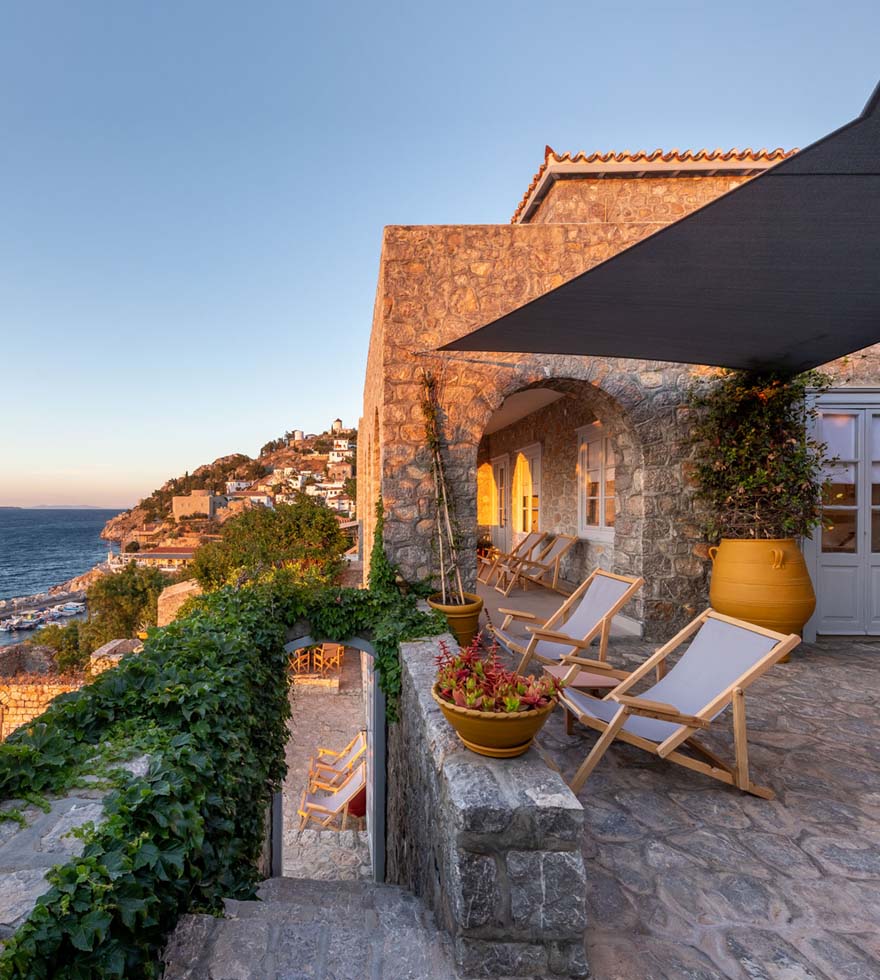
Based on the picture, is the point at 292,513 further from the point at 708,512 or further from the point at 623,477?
the point at 708,512

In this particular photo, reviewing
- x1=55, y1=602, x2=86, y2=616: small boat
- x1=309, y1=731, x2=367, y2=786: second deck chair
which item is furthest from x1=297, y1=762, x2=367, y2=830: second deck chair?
x1=55, y1=602, x2=86, y2=616: small boat

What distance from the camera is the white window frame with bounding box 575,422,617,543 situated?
5.92 m

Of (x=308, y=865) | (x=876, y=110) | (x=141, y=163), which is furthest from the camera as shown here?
(x=141, y=163)

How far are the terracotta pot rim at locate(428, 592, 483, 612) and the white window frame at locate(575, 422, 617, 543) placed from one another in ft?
7.26

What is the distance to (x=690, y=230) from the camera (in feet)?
6.56

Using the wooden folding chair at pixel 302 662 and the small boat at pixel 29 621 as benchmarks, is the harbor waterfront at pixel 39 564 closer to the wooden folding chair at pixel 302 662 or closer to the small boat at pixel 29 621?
the small boat at pixel 29 621

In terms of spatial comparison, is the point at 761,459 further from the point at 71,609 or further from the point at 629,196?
the point at 71,609

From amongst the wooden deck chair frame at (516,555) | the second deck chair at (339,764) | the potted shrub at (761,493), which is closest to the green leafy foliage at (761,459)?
the potted shrub at (761,493)

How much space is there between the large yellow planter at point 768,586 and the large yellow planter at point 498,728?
3103 millimetres

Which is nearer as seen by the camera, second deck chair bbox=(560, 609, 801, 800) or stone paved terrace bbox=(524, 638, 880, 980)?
stone paved terrace bbox=(524, 638, 880, 980)

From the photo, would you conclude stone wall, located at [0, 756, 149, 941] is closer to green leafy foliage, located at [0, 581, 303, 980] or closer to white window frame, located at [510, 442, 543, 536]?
green leafy foliage, located at [0, 581, 303, 980]

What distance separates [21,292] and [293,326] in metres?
7.65

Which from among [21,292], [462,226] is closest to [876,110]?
[462,226]

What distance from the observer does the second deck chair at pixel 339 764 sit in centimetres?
678
